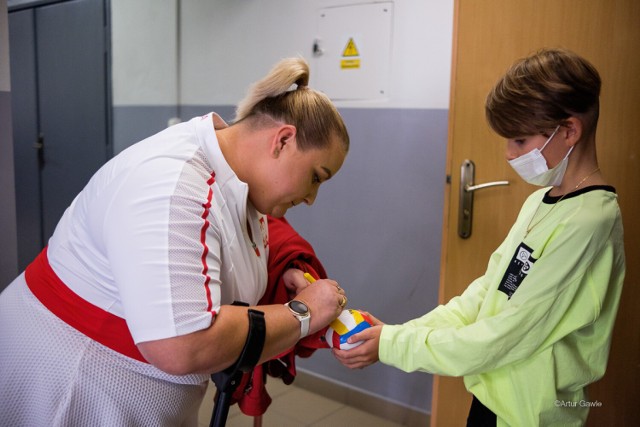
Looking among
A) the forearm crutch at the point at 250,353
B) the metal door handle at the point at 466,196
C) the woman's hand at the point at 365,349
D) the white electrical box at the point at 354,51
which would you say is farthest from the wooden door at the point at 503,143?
the forearm crutch at the point at 250,353

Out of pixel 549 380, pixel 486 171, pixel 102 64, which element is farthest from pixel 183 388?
pixel 102 64

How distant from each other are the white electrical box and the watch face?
5.32ft

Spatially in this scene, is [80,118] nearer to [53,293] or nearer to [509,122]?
[53,293]

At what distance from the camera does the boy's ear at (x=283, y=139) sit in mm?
1115

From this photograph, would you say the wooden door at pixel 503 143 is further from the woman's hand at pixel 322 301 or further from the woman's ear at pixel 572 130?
the woman's hand at pixel 322 301

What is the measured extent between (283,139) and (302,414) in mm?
1925

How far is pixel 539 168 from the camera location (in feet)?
3.98

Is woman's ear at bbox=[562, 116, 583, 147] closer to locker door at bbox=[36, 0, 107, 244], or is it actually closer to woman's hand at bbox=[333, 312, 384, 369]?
woman's hand at bbox=[333, 312, 384, 369]

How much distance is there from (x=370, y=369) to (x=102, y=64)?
8.76 feet

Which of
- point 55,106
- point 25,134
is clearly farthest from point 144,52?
point 25,134

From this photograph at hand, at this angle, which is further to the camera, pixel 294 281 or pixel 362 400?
pixel 362 400

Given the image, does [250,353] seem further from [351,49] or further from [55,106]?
[55,106]

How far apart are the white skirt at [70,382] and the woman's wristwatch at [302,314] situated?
9.3 inches

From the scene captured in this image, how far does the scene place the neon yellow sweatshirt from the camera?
1107 millimetres
